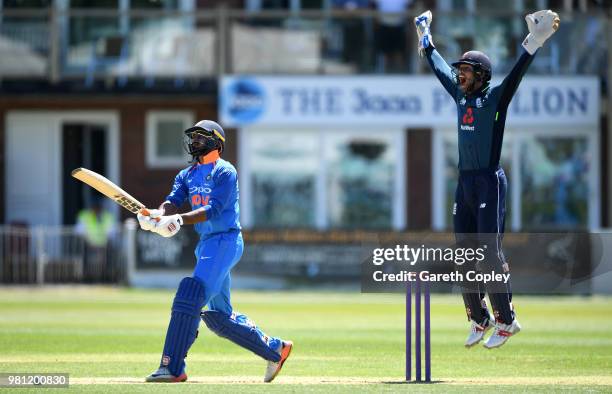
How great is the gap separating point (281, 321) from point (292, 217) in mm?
9552

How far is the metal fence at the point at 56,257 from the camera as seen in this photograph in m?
23.6

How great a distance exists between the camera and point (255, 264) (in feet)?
76.9

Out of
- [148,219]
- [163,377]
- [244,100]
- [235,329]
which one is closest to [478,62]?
[235,329]

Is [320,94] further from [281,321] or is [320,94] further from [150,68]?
[281,321]

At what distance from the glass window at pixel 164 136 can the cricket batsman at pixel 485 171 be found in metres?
16.9

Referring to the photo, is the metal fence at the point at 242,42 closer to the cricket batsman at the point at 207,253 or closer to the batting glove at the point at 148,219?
the cricket batsman at the point at 207,253

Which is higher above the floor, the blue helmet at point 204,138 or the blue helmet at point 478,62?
the blue helmet at point 478,62

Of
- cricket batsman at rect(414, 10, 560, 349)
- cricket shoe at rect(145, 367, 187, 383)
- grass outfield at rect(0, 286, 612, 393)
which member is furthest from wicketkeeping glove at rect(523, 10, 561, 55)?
cricket shoe at rect(145, 367, 187, 383)

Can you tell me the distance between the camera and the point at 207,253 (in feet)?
32.0

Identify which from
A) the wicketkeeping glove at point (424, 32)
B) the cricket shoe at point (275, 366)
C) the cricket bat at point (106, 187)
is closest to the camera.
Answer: the cricket bat at point (106, 187)

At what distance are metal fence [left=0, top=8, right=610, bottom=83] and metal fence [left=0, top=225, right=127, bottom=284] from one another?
3.52 metres

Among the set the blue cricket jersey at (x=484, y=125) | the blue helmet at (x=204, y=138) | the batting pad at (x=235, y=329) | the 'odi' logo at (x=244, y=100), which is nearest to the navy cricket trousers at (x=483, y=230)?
the blue cricket jersey at (x=484, y=125)

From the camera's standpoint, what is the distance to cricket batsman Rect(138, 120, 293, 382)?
31.1 feet

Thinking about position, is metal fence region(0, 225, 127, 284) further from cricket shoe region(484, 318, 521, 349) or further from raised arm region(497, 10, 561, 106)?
raised arm region(497, 10, 561, 106)
